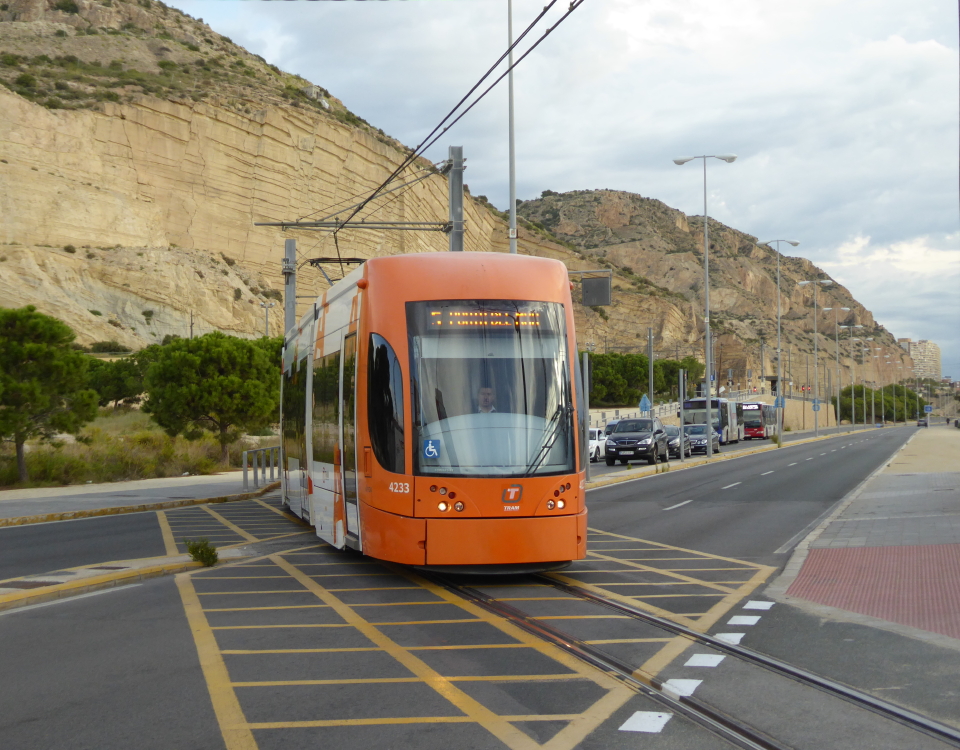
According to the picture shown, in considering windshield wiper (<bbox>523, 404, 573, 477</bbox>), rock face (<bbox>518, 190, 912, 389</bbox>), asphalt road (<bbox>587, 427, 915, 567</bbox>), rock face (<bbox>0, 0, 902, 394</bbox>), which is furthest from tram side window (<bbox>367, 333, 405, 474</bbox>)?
rock face (<bbox>518, 190, 912, 389</bbox>)

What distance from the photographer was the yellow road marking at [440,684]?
5238 mm

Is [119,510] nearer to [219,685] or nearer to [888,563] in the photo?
[219,685]

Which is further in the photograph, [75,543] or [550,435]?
[75,543]

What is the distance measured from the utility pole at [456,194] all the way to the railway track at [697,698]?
44.3 feet

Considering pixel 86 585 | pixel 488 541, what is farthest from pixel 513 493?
pixel 86 585

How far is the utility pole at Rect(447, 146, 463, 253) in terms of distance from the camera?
2175cm

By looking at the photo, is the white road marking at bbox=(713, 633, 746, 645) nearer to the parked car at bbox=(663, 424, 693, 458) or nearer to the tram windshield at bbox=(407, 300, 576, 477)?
the tram windshield at bbox=(407, 300, 576, 477)

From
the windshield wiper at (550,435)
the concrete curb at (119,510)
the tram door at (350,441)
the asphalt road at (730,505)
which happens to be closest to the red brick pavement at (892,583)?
the asphalt road at (730,505)

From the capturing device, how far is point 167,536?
15430 mm

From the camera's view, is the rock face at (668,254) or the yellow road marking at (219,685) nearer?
the yellow road marking at (219,685)

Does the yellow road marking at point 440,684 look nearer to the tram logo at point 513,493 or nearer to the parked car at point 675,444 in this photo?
the tram logo at point 513,493

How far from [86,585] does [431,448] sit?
407cm

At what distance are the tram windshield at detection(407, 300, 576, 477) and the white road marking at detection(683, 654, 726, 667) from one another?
328 centimetres

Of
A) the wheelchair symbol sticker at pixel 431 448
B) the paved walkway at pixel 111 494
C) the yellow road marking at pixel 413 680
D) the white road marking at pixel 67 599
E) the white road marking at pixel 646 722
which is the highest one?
the wheelchair symbol sticker at pixel 431 448
